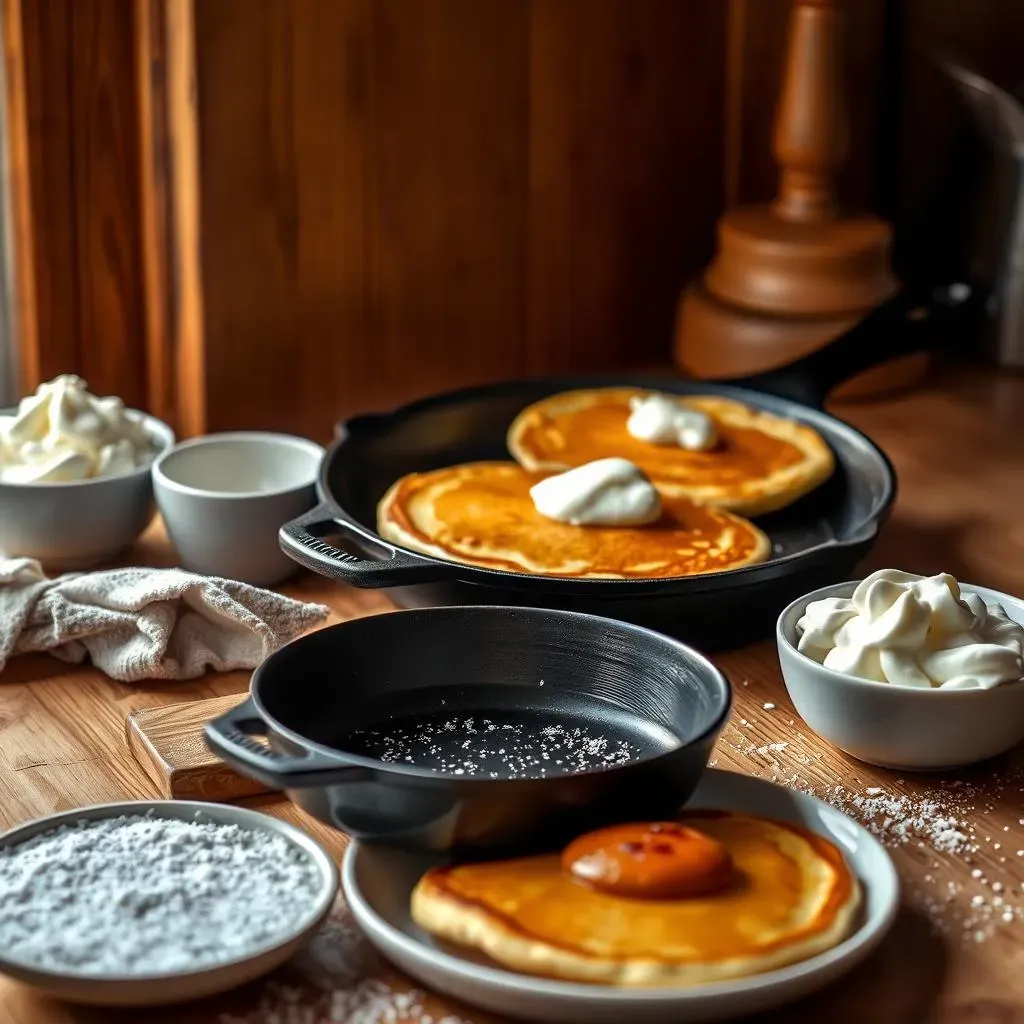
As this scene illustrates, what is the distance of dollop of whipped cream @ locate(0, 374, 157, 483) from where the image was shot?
123cm

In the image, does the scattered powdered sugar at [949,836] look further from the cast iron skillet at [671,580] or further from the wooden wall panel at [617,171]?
the wooden wall panel at [617,171]

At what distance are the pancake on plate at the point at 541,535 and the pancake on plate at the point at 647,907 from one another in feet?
1.13

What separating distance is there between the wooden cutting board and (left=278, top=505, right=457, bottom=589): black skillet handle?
13cm

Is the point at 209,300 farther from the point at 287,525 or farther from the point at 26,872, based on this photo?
the point at 26,872

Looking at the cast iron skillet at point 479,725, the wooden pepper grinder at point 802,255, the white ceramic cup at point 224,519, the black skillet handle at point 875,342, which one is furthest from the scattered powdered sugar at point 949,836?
the wooden pepper grinder at point 802,255

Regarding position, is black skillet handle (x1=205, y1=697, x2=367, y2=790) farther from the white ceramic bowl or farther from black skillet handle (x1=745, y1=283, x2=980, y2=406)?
black skillet handle (x1=745, y1=283, x2=980, y2=406)

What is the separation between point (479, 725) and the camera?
0.93 m

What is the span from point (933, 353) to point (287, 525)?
1013mm

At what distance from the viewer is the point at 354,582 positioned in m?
1.05

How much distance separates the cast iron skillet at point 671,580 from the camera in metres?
1.05

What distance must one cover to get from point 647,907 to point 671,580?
344mm

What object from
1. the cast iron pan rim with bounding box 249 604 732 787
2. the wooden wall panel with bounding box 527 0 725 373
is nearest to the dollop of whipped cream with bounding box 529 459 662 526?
the cast iron pan rim with bounding box 249 604 732 787

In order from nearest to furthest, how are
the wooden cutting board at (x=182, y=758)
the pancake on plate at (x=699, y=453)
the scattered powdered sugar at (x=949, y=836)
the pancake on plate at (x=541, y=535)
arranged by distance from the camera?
1. the scattered powdered sugar at (x=949, y=836)
2. the wooden cutting board at (x=182, y=758)
3. the pancake on plate at (x=541, y=535)
4. the pancake on plate at (x=699, y=453)

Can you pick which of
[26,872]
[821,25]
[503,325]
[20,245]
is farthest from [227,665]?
[821,25]
